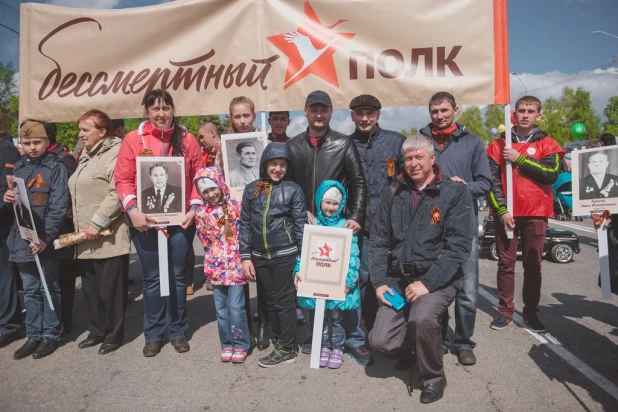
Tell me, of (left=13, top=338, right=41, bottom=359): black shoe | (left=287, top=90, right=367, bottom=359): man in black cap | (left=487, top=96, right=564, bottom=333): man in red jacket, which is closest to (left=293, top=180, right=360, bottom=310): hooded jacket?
(left=287, top=90, right=367, bottom=359): man in black cap

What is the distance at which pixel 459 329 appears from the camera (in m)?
3.94

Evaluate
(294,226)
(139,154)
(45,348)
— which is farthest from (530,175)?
(45,348)

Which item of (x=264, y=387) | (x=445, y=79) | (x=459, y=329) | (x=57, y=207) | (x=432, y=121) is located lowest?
(x=264, y=387)

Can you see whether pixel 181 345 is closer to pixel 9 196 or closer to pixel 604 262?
pixel 9 196

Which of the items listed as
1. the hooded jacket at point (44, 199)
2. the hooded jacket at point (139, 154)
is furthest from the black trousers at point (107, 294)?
the hooded jacket at point (139, 154)

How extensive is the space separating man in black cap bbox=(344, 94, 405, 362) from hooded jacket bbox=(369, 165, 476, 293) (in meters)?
0.36

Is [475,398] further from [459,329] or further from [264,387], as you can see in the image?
[264,387]

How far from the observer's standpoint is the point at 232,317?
13.3 feet

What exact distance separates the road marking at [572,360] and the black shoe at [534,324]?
0.04 meters

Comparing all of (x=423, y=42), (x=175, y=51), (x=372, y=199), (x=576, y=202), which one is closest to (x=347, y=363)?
(x=372, y=199)

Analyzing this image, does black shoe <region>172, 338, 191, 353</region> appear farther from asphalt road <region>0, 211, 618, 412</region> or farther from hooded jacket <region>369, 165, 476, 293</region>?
hooded jacket <region>369, 165, 476, 293</region>

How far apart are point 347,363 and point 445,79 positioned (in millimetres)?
2907

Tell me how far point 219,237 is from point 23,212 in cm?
196

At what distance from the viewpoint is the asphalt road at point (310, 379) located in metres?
3.25
